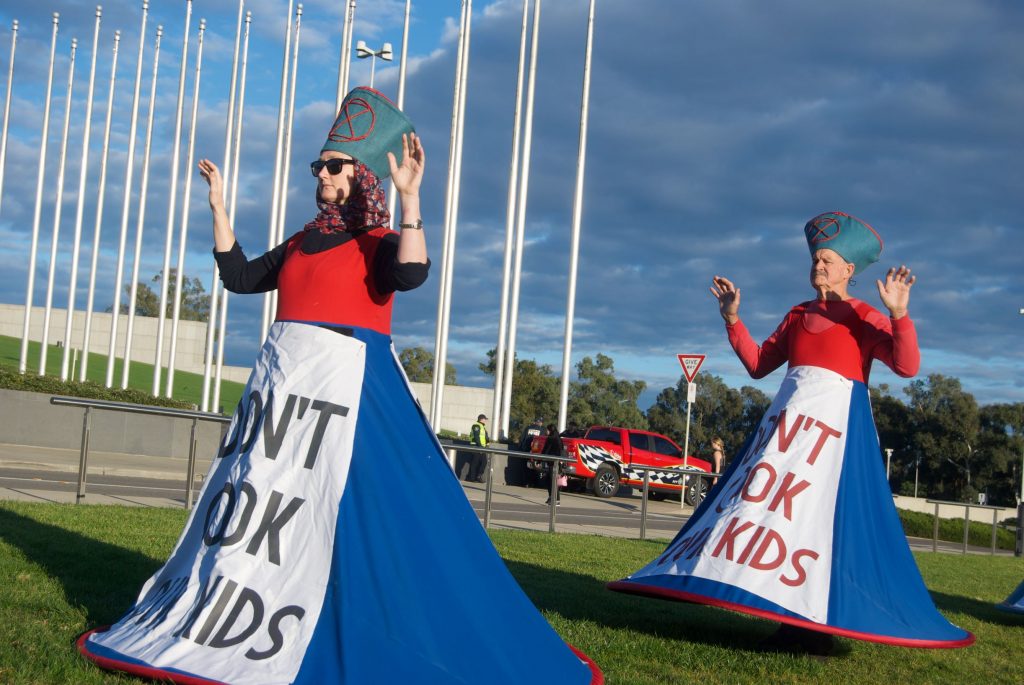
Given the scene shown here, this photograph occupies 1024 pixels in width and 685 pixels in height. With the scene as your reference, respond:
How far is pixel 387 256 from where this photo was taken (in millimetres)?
4273

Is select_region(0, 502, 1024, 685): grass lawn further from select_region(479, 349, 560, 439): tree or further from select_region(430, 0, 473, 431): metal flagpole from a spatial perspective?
select_region(479, 349, 560, 439): tree

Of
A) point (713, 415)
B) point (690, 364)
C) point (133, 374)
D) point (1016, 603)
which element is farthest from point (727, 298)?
point (713, 415)

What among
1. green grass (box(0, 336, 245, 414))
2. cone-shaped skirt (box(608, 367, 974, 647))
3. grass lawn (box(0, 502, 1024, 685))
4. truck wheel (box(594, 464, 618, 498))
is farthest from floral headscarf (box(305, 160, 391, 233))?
green grass (box(0, 336, 245, 414))

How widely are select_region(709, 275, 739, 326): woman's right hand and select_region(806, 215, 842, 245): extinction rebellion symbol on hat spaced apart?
1.62 feet

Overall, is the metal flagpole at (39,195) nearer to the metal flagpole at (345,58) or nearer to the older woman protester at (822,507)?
the metal flagpole at (345,58)

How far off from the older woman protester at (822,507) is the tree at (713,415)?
83.4m

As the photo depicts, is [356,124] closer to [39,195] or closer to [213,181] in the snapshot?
[213,181]

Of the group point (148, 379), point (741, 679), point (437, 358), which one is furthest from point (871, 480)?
point (148, 379)

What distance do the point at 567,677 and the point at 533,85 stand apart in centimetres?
2680

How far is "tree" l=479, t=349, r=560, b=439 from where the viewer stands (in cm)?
6800

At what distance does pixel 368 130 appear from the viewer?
4488mm

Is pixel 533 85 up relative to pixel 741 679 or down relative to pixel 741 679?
up

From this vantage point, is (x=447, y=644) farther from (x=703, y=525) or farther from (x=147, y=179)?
(x=147, y=179)

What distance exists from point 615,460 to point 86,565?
2004 centimetres
